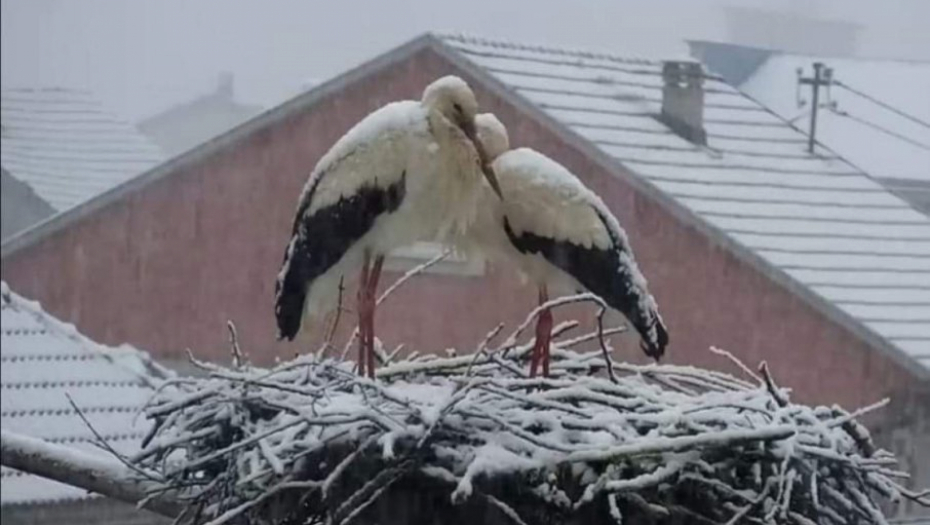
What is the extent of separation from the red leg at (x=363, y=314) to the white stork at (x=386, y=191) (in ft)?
0.09

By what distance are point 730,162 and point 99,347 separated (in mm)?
1207

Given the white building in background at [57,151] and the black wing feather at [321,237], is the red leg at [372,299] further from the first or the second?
the white building in background at [57,151]

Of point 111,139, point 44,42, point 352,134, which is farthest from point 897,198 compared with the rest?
point 111,139

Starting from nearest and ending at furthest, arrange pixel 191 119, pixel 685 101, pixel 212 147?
1. pixel 685 101
2. pixel 212 147
3. pixel 191 119

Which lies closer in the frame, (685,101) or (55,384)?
(685,101)

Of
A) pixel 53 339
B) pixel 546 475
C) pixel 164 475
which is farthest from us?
pixel 53 339

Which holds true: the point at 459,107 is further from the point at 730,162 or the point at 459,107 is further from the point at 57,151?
the point at 57,151

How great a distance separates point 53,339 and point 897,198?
1.58 metres

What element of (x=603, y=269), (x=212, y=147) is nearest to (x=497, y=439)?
(x=603, y=269)

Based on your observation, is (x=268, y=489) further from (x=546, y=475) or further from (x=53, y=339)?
(x=53, y=339)

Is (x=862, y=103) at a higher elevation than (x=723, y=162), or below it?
higher

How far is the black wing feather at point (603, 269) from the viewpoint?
145 cm

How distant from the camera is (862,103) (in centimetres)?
184

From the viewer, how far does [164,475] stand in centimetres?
132
